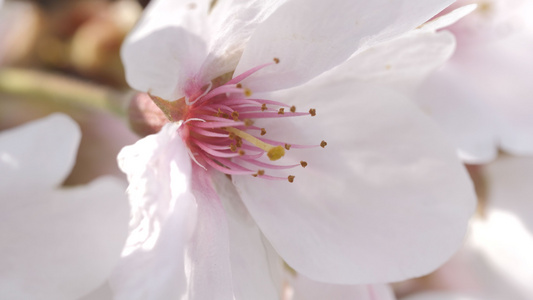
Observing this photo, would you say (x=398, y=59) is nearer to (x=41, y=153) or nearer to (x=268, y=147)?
(x=268, y=147)

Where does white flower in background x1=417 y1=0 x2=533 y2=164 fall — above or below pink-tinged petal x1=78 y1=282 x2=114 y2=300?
below

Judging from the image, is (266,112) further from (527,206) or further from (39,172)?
(527,206)

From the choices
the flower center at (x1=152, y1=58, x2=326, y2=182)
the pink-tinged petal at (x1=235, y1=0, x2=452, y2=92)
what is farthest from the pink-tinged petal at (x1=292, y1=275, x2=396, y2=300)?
the pink-tinged petal at (x1=235, y1=0, x2=452, y2=92)

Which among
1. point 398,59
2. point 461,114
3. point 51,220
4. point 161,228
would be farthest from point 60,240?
point 461,114

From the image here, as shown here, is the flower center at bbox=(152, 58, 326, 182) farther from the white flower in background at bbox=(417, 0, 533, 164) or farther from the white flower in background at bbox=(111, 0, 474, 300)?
the white flower in background at bbox=(417, 0, 533, 164)

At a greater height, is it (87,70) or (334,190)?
(87,70)

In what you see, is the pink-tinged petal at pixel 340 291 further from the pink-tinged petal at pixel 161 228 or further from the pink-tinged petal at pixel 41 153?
the pink-tinged petal at pixel 41 153

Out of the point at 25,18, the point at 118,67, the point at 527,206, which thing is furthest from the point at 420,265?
the point at 25,18
